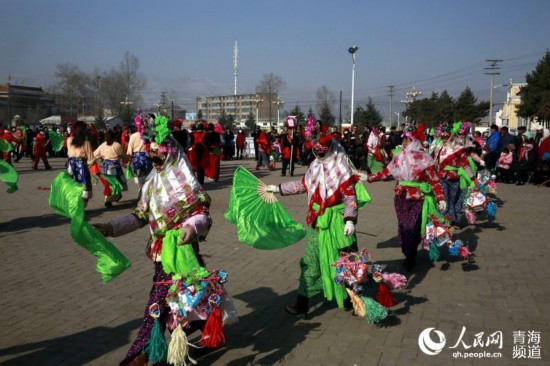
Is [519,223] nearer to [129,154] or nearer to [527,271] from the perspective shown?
[527,271]

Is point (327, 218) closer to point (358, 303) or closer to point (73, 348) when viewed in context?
point (358, 303)

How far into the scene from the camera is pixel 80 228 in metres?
3.67

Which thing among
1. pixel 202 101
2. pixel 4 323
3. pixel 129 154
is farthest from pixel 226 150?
pixel 202 101

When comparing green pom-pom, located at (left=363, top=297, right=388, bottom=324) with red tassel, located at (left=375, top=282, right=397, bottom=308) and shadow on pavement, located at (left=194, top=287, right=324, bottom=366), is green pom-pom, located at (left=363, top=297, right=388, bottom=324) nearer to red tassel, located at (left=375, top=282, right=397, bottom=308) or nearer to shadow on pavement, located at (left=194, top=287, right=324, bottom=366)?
red tassel, located at (left=375, top=282, right=397, bottom=308)

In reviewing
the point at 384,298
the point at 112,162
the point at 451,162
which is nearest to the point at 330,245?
the point at 384,298

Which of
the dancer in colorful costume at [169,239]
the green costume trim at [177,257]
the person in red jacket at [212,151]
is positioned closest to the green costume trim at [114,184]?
the person in red jacket at [212,151]

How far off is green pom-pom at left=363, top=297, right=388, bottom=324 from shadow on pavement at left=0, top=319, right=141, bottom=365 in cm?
220

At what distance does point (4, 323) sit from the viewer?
515 cm

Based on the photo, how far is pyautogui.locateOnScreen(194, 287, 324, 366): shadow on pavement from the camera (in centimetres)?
443

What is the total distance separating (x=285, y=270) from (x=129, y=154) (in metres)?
6.90

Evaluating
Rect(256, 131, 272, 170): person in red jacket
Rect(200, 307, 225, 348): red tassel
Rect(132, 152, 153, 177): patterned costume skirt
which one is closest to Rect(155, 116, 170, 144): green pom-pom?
Rect(200, 307, 225, 348): red tassel

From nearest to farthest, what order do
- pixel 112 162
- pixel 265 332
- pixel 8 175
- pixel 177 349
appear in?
1. pixel 177 349
2. pixel 265 332
3. pixel 8 175
4. pixel 112 162

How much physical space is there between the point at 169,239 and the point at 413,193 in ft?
13.3

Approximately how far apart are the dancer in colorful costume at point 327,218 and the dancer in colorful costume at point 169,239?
1.40 m
